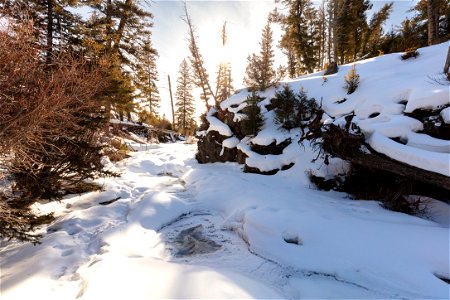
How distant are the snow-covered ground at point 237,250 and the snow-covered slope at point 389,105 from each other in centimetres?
104

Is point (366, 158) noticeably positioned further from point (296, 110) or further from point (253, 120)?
point (253, 120)

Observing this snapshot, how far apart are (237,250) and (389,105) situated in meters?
4.96

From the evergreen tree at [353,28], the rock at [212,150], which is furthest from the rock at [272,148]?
the evergreen tree at [353,28]

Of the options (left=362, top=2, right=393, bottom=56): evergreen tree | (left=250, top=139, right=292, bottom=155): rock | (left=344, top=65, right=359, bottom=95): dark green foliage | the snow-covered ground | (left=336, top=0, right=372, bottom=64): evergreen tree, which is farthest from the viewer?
(left=362, top=2, right=393, bottom=56): evergreen tree

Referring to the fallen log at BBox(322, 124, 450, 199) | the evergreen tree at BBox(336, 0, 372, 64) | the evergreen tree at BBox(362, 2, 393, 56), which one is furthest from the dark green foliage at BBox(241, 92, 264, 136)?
the evergreen tree at BBox(362, 2, 393, 56)

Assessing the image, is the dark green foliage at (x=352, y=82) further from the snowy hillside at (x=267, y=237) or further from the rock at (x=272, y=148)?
the rock at (x=272, y=148)

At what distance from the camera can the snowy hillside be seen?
3.06 m

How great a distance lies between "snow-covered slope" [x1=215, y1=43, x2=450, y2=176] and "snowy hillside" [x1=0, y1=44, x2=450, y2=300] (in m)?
0.03

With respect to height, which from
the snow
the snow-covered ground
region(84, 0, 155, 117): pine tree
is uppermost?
region(84, 0, 155, 117): pine tree

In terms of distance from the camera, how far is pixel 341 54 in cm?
1983

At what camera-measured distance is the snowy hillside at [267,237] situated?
10.1 feet

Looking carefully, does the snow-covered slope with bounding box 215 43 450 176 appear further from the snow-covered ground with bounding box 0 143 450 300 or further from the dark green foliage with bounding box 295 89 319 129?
the snow-covered ground with bounding box 0 143 450 300

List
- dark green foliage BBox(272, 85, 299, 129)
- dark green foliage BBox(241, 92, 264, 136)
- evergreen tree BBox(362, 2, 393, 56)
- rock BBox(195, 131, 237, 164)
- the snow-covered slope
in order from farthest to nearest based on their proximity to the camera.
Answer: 1. evergreen tree BBox(362, 2, 393, 56)
2. rock BBox(195, 131, 237, 164)
3. dark green foliage BBox(241, 92, 264, 136)
4. dark green foliage BBox(272, 85, 299, 129)
5. the snow-covered slope

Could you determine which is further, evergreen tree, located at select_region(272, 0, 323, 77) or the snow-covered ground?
evergreen tree, located at select_region(272, 0, 323, 77)
